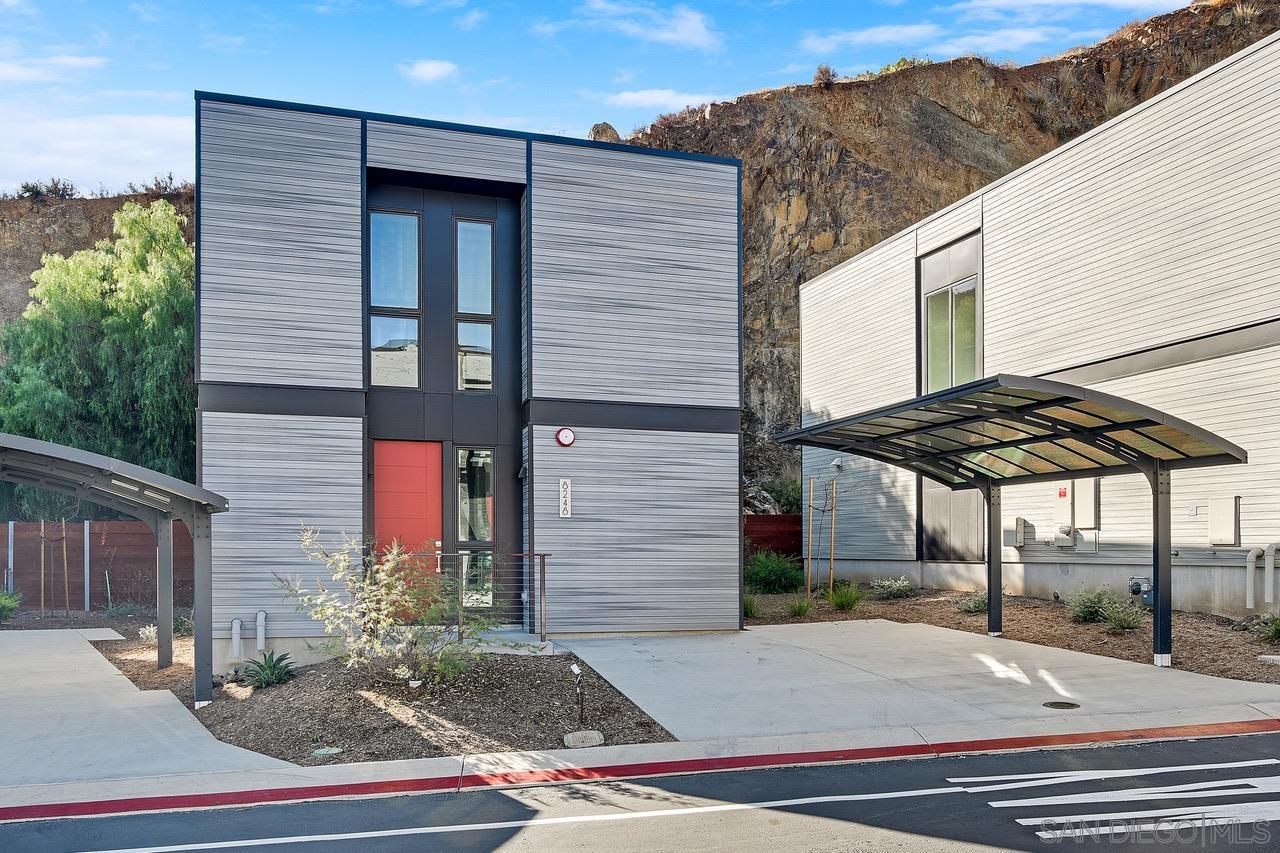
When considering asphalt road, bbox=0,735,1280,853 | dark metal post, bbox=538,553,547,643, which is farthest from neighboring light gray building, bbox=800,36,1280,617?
dark metal post, bbox=538,553,547,643

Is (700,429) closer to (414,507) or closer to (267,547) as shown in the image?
(414,507)

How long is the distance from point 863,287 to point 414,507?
41.0ft

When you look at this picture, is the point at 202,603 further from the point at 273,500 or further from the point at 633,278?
the point at 633,278

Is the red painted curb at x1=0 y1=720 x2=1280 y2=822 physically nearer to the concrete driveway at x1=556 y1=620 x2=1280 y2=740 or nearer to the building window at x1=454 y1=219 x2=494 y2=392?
the concrete driveway at x1=556 y1=620 x2=1280 y2=740

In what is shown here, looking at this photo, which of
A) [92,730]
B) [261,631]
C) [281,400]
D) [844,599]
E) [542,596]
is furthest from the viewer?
[844,599]

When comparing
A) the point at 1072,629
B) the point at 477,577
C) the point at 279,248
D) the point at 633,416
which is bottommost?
the point at 1072,629

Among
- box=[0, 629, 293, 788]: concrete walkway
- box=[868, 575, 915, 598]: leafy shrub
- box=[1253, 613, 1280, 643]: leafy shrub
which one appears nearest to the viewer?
box=[0, 629, 293, 788]: concrete walkway

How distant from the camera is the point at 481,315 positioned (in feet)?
48.1

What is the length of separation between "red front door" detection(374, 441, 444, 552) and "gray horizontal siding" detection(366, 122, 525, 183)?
12.7 ft

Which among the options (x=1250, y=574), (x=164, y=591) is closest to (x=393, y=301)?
(x=164, y=591)

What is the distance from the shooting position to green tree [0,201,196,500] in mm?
24344

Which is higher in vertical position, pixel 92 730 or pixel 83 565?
pixel 83 565

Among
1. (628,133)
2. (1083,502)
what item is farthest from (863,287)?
(628,133)

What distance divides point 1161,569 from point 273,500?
34.7ft
